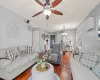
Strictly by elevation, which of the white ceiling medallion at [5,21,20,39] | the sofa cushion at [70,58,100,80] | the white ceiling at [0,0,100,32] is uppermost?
the white ceiling at [0,0,100,32]

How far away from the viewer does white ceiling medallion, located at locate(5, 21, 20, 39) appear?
318 centimetres

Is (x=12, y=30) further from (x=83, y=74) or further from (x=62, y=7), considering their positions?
(x=83, y=74)

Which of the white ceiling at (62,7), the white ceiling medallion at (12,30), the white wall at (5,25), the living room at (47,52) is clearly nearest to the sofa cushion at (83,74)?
the living room at (47,52)

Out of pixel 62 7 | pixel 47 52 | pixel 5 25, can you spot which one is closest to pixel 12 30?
pixel 5 25

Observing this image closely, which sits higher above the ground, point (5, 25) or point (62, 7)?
point (62, 7)

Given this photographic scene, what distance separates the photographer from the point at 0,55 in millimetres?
2391

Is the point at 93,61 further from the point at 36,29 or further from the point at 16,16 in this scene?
the point at 36,29

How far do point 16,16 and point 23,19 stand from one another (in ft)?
2.02

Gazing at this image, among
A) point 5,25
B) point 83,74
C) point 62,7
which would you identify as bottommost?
point 83,74

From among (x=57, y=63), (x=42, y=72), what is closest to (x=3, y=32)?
(x=42, y=72)

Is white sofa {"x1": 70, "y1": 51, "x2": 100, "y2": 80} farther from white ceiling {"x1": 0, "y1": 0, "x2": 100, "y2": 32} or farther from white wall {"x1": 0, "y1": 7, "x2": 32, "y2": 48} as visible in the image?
white wall {"x1": 0, "y1": 7, "x2": 32, "y2": 48}

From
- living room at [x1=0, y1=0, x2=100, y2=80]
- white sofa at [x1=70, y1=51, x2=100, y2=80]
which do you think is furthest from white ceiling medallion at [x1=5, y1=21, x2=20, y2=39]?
white sofa at [x1=70, y1=51, x2=100, y2=80]

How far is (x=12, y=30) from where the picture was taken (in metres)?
3.39

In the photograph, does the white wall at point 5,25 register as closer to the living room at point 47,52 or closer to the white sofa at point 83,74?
the living room at point 47,52
